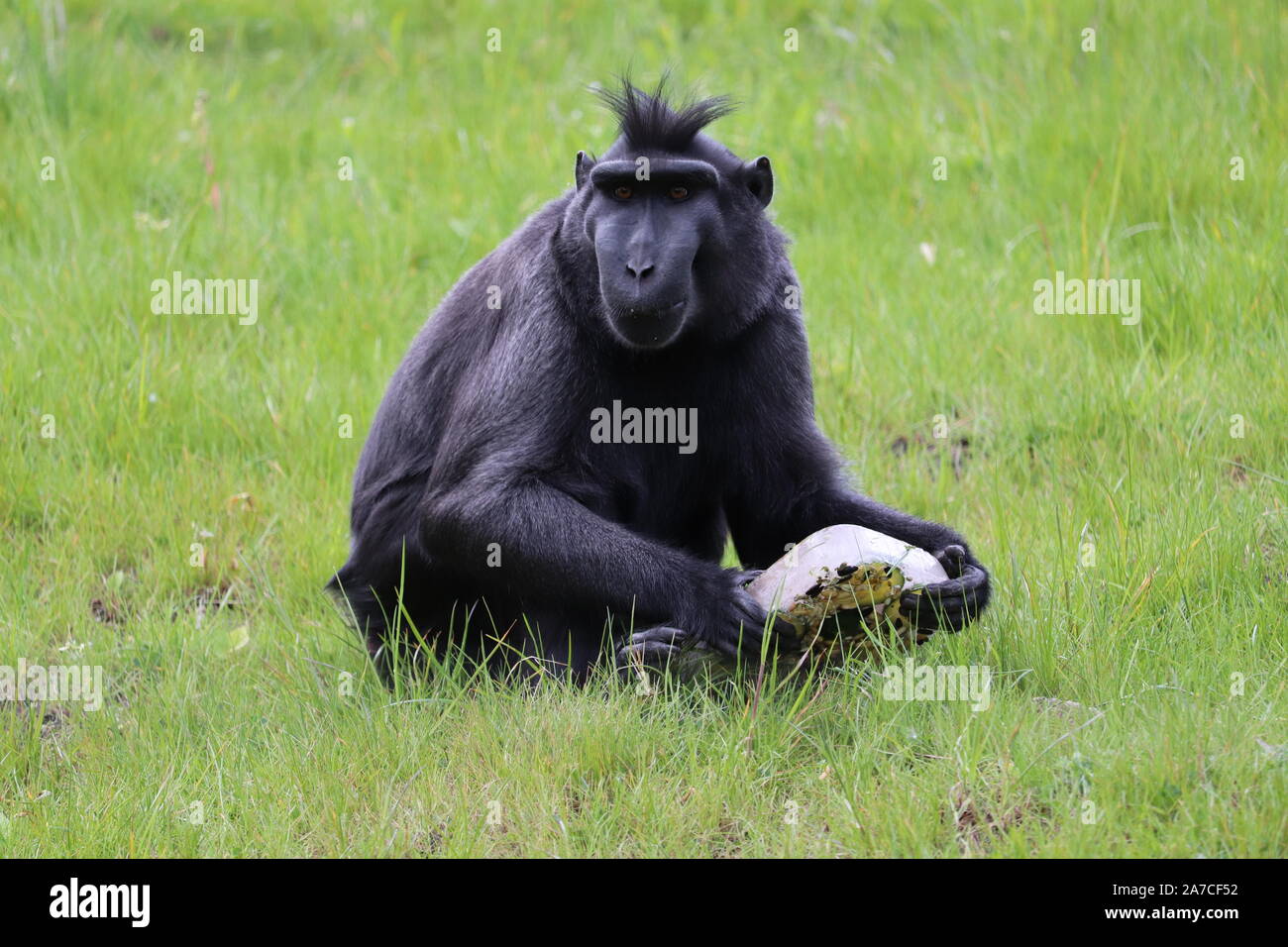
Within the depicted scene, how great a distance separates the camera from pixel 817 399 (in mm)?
7746

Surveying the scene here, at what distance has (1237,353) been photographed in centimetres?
713

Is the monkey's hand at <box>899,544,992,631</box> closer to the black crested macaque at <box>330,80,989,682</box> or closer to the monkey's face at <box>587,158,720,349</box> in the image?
the black crested macaque at <box>330,80,989,682</box>

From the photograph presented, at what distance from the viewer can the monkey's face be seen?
502 cm

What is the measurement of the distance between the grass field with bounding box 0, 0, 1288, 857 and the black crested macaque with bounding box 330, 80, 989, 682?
1.23 ft

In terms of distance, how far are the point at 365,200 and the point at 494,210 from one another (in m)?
0.88

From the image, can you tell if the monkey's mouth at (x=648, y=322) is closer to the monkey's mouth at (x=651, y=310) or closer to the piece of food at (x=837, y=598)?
the monkey's mouth at (x=651, y=310)

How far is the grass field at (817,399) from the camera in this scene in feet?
14.8

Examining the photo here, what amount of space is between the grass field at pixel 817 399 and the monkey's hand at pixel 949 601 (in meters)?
0.14

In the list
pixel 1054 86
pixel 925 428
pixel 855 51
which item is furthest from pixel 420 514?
pixel 855 51

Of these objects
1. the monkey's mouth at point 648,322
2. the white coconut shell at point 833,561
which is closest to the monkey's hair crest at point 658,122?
the monkey's mouth at point 648,322

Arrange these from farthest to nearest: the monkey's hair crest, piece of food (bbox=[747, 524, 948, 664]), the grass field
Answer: the monkey's hair crest
piece of food (bbox=[747, 524, 948, 664])
the grass field

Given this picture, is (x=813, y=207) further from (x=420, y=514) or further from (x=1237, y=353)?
(x=420, y=514)

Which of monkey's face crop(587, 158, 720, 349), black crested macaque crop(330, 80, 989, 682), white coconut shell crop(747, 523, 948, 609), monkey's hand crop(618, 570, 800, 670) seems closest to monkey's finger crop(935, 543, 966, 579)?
black crested macaque crop(330, 80, 989, 682)

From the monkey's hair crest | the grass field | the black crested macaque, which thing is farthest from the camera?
the monkey's hair crest
